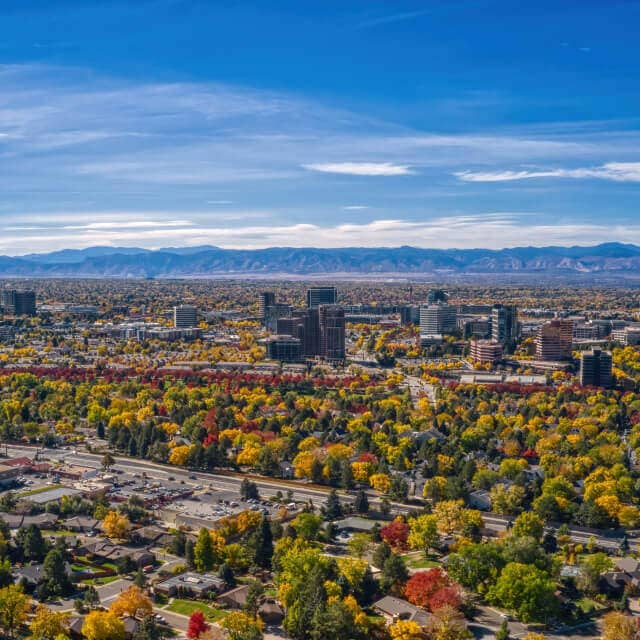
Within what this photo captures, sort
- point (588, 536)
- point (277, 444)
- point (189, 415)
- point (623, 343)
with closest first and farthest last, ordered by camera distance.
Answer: point (588, 536) < point (277, 444) < point (189, 415) < point (623, 343)

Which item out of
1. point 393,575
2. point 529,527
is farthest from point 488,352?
point 393,575

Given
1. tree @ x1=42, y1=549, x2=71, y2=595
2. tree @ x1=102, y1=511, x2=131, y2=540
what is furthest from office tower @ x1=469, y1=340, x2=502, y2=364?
tree @ x1=42, y1=549, x2=71, y2=595

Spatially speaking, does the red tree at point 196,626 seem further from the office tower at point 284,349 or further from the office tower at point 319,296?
the office tower at point 319,296

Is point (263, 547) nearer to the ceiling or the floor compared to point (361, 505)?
nearer to the ceiling

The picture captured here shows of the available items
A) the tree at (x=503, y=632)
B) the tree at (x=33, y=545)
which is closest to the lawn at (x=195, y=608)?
the tree at (x=33, y=545)

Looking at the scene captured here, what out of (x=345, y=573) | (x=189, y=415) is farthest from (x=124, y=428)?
(x=345, y=573)

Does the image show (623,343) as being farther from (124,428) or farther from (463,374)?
(124,428)

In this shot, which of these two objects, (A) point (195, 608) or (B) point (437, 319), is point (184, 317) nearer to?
(B) point (437, 319)

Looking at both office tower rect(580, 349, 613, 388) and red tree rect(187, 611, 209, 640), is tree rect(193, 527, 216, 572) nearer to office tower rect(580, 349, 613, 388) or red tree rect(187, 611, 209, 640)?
red tree rect(187, 611, 209, 640)
